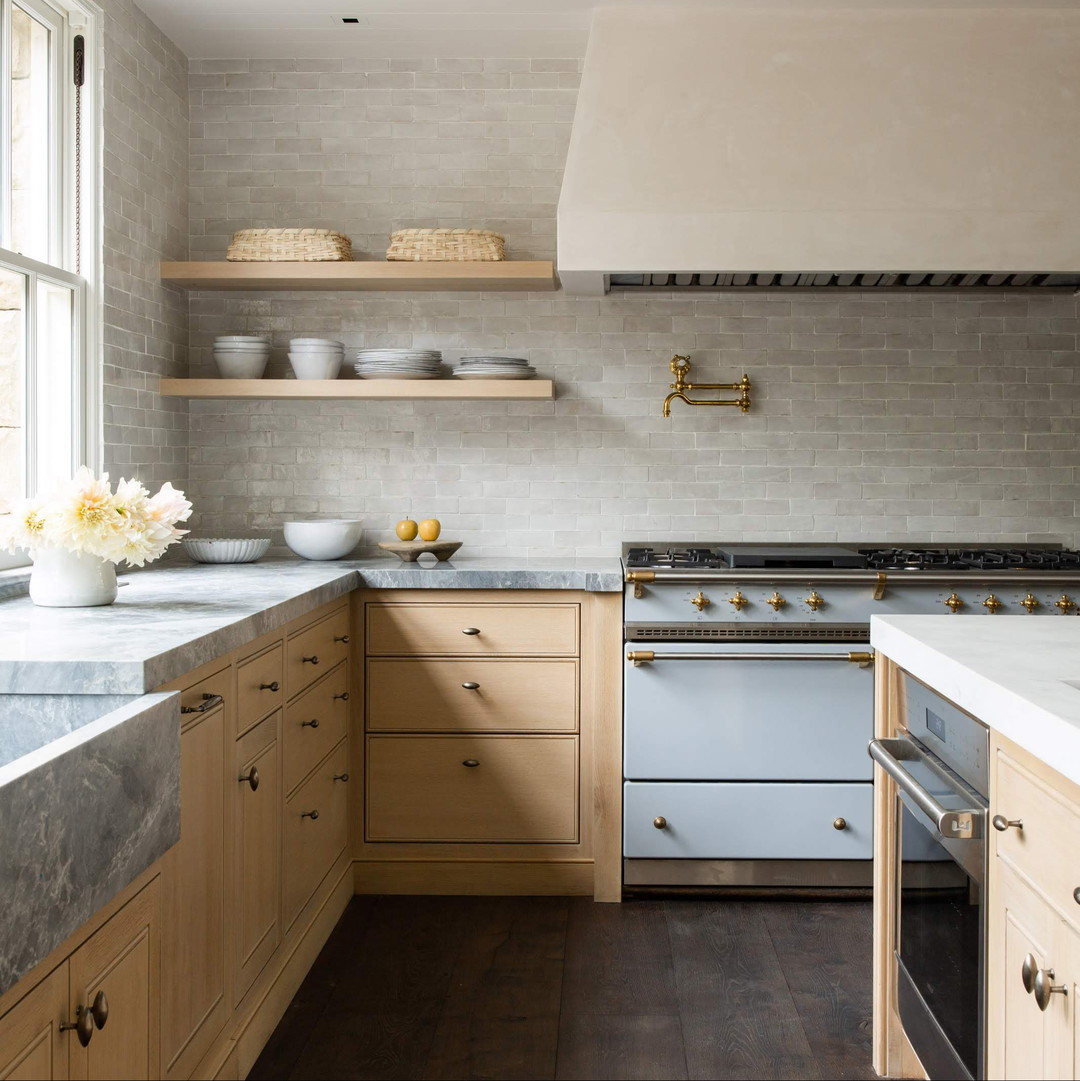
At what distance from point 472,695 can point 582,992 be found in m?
0.96

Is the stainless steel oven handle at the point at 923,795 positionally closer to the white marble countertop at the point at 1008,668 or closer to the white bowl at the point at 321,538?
the white marble countertop at the point at 1008,668

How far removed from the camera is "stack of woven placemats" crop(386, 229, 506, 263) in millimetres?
3635

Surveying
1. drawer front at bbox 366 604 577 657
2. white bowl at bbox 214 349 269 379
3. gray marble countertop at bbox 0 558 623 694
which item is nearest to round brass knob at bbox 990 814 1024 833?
gray marble countertop at bbox 0 558 623 694

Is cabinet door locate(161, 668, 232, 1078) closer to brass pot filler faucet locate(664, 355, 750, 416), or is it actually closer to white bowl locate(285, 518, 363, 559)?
white bowl locate(285, 518, 363, 559)

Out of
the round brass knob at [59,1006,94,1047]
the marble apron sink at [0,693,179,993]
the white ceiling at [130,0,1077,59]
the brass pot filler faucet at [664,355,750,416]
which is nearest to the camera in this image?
the marble apron sink at [0,693,179,993]

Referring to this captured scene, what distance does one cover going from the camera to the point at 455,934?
A: 3.01 m

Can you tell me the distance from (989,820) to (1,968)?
1242 mm

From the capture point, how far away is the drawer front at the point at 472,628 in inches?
129

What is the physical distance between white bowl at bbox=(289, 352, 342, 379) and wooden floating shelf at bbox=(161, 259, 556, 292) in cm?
24

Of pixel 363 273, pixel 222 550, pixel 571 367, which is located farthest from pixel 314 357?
pixel 571 367

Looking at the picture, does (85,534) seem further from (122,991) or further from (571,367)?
(571,367)

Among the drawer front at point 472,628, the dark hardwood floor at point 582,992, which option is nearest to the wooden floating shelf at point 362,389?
the drawer front at point 472,628

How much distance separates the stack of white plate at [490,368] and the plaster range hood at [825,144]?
0.34 m

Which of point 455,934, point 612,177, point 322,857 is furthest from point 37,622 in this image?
point 612,177
